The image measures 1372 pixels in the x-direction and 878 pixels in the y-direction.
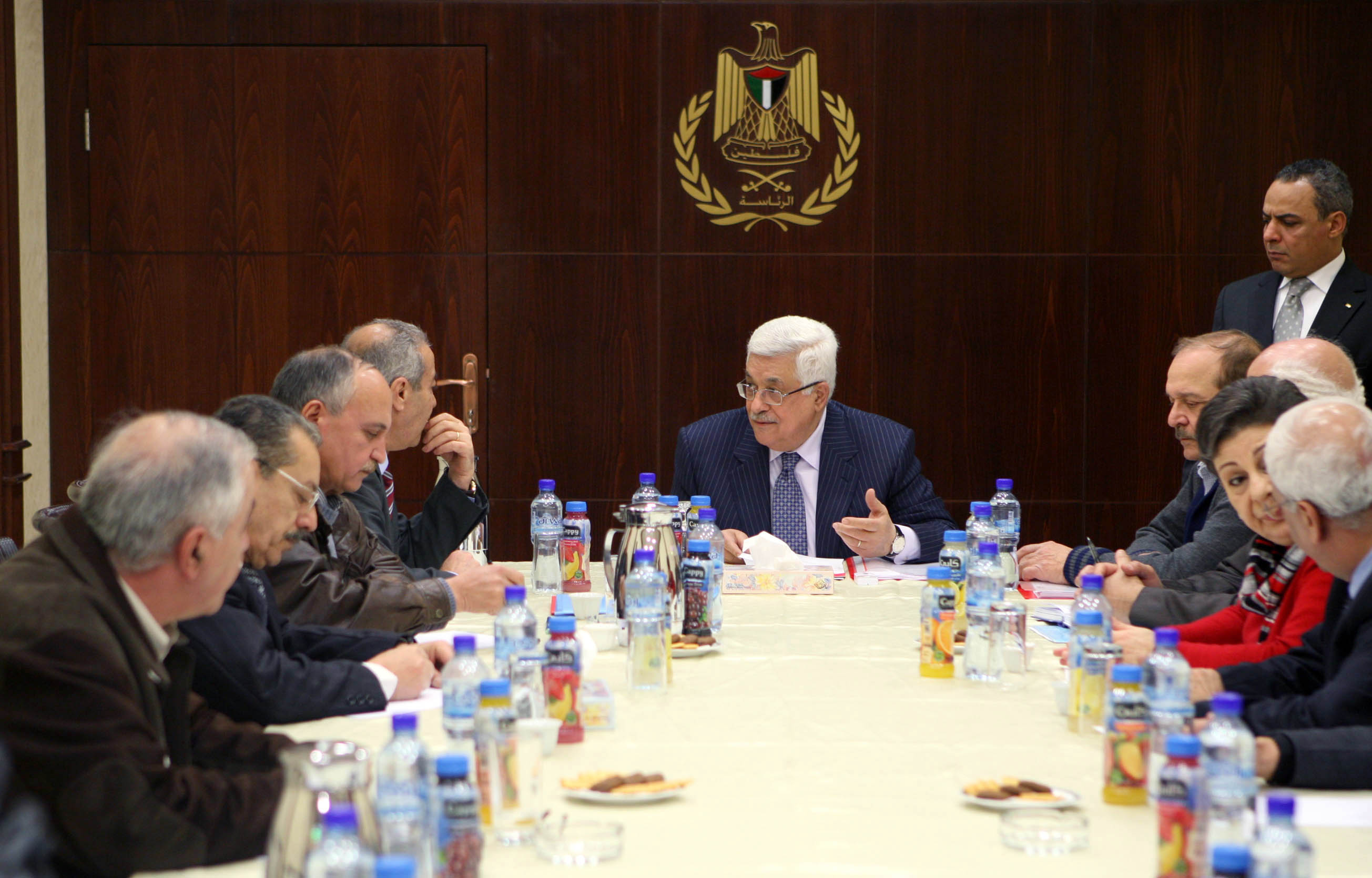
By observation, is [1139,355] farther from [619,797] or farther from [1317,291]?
[619,797]

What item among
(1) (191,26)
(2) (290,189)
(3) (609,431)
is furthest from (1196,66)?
(1) (191,26)

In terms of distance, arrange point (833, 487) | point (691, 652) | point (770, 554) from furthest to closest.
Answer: point (833, 487), point (770, 554), point (691, 652)

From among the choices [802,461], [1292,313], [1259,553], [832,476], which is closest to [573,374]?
[802,461]

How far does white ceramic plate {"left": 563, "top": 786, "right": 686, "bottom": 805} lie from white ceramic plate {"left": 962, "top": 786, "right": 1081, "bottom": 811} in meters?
0.44

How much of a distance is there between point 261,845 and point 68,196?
4.81 m

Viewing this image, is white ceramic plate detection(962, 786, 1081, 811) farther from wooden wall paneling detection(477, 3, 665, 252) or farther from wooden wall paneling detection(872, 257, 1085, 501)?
wooden wall paneling detection(477, 3, 665, 252)

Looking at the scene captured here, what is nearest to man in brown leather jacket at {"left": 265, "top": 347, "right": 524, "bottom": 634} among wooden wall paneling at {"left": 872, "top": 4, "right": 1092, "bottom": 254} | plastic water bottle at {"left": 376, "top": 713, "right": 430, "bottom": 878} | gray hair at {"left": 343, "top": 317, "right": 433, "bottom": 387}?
gray hair at {"left": 343, "top": 317, "right": 433, "bottom": 387}

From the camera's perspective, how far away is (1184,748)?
1679 mm

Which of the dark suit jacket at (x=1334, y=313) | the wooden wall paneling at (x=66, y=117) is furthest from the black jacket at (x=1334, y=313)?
the wooden wall paneling at (x=66, y=117)

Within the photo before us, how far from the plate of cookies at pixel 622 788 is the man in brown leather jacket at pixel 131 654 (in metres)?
0.42

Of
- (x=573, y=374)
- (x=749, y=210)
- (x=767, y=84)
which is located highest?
(x=767, y=84)

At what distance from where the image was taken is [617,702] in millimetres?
2594

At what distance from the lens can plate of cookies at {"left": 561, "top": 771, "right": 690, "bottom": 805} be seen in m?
1.99

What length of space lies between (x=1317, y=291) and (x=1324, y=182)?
391mm
